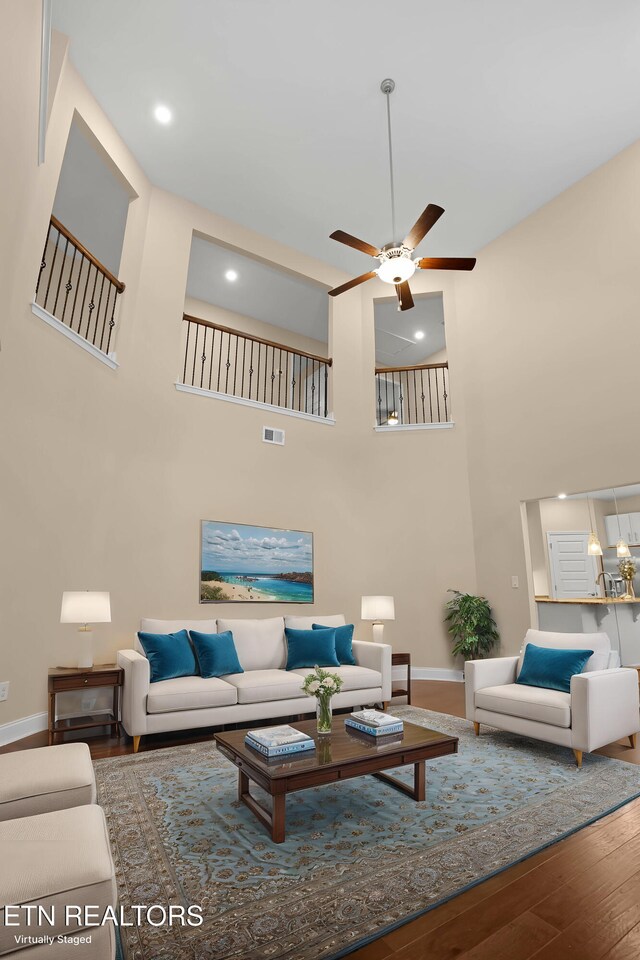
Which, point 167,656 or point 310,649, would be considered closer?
point 167,656

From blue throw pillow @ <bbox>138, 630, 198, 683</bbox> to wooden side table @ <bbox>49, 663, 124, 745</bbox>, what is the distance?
260mm

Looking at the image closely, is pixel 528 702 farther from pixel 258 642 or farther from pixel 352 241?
pixel 352 241

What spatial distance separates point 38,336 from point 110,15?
2843 millimetres

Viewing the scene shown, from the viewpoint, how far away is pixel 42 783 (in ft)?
6.19

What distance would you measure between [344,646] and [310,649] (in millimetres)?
410

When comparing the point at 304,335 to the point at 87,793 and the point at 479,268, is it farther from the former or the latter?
the point at 87,793

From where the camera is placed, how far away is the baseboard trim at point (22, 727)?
12.4 feet

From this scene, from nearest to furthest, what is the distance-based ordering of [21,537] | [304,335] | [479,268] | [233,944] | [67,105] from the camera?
[233,944], [21,537], [67,105], [479,268], [304,335]

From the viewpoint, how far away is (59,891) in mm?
1245

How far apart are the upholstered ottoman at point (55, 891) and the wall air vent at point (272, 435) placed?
5.06 m

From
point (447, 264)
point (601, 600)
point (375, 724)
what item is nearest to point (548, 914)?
point (375, 724)

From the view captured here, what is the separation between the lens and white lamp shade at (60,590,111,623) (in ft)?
13.1

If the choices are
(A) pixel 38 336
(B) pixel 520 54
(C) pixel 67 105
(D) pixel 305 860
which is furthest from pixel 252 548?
(B) pixel 520 54

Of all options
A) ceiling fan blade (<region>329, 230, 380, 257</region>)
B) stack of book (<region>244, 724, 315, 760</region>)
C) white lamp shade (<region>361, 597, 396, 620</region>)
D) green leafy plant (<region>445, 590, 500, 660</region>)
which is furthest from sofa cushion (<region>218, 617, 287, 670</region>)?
ceiling fan blade (<region>329, 230, 380, 257</region>)
